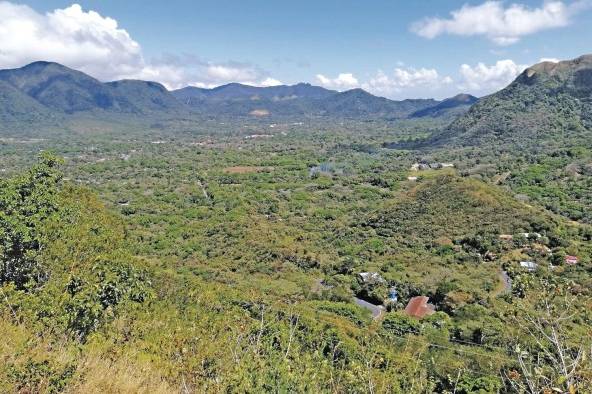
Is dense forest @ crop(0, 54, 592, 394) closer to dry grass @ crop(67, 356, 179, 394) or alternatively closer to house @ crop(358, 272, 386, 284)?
dry grass @ crop(67, 356, 179, 394)

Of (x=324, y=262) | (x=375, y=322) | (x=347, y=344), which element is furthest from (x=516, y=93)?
(x=347, y=344)

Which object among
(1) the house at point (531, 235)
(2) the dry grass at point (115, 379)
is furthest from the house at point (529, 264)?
(2) the dry grass at point (115, 379)

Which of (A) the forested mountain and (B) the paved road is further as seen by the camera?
(A) the forested mountain

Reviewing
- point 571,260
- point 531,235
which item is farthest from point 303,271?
point 571,260

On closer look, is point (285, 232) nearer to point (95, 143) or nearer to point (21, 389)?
point (21, 389)

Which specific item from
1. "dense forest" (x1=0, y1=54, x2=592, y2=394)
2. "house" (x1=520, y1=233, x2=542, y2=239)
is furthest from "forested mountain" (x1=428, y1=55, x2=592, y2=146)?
"house" (x1=520, y1=233, x2=542, y2=239)

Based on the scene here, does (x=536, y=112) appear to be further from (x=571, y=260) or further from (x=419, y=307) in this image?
(x=419, y=307)
